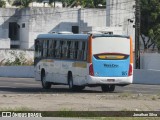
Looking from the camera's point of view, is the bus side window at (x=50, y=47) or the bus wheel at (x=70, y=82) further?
the bus side window at (x=50, y=47)

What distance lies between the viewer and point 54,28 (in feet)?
294

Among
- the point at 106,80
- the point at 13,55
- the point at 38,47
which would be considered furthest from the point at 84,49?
the point at 13,55

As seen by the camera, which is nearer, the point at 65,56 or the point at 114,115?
the point at 114,115

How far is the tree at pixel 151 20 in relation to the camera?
8575 cm

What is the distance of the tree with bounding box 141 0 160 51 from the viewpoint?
85750 mm

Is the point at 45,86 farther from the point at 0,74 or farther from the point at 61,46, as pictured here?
the point at 0,74

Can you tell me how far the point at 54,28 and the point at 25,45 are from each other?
15.8ft

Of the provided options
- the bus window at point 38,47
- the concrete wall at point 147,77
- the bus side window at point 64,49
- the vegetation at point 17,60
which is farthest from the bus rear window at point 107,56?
the vegetation at point 17,60

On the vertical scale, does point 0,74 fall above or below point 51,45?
below

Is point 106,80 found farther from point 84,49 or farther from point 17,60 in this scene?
point 17,60

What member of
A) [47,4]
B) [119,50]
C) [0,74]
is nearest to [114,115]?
[119,50]

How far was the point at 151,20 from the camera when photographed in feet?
289

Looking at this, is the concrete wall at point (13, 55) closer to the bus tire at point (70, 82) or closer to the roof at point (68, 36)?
the roof at point (68, 36)

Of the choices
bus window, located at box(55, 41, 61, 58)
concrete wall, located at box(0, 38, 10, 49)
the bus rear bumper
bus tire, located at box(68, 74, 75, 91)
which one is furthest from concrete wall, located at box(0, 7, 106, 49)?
the bus rear bumper
